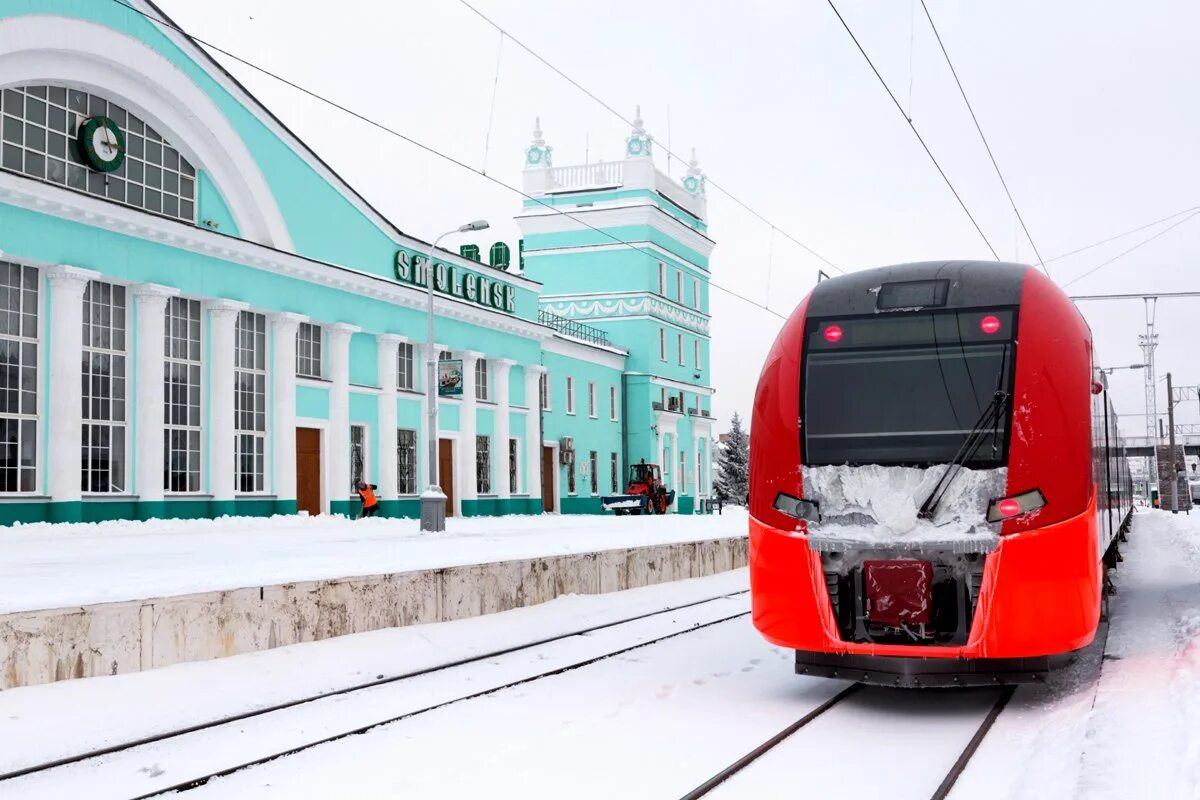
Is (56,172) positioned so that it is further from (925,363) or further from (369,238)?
(925,363)

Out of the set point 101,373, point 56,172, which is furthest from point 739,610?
point 56,172

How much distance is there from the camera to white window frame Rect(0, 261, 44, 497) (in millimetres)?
24406

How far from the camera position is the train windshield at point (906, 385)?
8.91 meters

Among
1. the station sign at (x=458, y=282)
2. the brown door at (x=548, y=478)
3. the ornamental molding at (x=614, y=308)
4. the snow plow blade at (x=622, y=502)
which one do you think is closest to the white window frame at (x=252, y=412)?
the station sign at (x=458, y=282)

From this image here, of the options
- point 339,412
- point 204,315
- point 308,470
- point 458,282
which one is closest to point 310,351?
point 339,412

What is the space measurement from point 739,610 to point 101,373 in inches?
620

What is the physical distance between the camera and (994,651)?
8.39 meters

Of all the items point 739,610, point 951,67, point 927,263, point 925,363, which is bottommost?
point 739,610

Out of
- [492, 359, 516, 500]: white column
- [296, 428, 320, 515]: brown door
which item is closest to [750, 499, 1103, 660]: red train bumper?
[296, 428, 320, 515]: brown door

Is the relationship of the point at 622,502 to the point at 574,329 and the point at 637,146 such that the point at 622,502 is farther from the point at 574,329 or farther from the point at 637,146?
the point at 637,146

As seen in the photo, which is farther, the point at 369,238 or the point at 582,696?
the point at 369,238

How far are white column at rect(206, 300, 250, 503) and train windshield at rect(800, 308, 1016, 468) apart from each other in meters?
22.0

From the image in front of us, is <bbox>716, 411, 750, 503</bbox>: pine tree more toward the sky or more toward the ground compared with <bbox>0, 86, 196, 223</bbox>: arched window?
more toward the ground

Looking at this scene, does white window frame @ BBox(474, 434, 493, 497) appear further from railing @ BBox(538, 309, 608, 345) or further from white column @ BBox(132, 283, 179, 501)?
white column @ BBox(132, 283, 179, 501)
